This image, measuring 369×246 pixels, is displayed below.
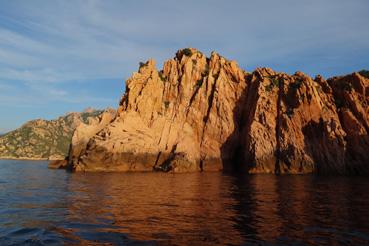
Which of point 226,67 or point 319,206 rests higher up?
point 226,67

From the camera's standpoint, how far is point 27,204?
2538cm

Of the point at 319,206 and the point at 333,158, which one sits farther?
the point at 333,158

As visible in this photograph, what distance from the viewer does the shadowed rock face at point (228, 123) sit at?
66.0 meters

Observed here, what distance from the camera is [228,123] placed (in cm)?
7875

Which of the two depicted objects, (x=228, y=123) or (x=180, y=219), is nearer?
(x=180, y=219)

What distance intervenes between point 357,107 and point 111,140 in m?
45.9

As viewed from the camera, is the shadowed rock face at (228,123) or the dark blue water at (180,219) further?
the shadowed rock face at (228,123)

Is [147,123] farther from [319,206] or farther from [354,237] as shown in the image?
[354,237]

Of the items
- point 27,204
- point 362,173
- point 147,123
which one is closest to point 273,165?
point 362,173

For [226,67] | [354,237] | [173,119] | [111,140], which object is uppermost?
[226,67]

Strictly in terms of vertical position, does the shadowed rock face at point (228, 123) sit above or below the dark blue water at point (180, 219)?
above

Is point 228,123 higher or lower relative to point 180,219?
higher

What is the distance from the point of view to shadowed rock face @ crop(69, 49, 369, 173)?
66.0m

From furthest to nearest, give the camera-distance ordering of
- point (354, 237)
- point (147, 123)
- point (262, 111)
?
point (147, 123), point (262, 111), point (354, 237)
